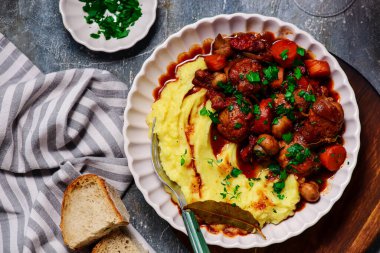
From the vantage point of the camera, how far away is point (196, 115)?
5.88m

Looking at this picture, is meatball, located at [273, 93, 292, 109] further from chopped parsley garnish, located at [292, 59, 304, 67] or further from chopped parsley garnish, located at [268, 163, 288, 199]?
chopped parsley garnish, located at [268, 163, 288, 199]

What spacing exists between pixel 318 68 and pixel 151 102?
201 centimetres

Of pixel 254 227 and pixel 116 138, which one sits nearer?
pixel 254 227

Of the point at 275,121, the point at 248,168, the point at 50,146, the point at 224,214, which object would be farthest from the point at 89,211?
the point at 275,121

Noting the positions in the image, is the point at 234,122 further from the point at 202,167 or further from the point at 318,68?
the point at 318,68

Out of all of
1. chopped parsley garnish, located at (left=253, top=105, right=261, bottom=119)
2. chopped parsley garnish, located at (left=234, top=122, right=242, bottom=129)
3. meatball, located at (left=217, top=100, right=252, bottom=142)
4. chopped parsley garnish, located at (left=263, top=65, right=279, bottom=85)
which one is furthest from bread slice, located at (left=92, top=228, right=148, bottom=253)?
chopped parsley garnish, located at (left=263, top=65, right=279, bottom=85)

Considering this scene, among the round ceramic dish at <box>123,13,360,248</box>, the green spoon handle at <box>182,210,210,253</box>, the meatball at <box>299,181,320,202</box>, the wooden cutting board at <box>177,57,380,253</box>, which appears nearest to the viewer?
the green spoon handle at <box>182,210,210,253</box>

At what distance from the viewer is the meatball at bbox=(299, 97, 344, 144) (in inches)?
218

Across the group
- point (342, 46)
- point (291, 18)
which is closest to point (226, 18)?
point (291, 18)

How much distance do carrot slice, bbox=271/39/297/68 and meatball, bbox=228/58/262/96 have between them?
9.7 inches

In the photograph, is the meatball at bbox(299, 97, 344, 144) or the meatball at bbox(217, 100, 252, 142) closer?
the meatball at bbox(299, 97, 344, 144)

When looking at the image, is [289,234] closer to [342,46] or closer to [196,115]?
[196,115]

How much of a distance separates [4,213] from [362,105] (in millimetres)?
4644

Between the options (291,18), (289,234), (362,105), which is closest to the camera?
(289,234)
